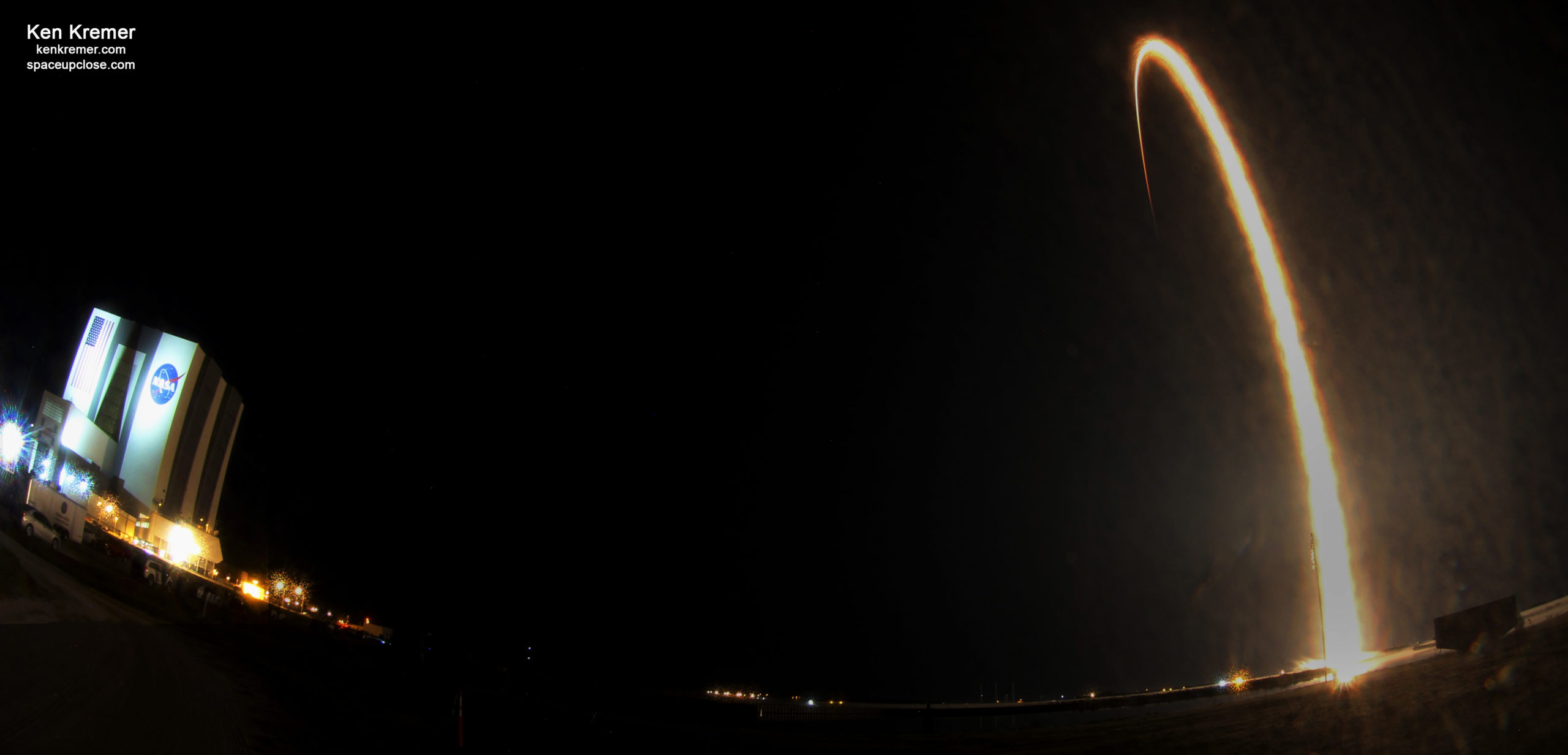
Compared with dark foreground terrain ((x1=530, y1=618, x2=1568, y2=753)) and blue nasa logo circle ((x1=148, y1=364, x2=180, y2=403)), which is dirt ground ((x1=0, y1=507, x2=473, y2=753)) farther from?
blue nasa logo circle ((x1=148, y1=364, x2=180, y2=403))

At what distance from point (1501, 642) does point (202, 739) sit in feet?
38.1

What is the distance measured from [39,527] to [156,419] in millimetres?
19587

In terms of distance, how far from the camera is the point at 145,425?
2025cm

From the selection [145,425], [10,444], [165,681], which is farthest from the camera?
[145,425]

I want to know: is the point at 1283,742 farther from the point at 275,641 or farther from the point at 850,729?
the point at 275,641

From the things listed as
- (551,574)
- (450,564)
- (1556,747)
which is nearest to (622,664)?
(551,574)

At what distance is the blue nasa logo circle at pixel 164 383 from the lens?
59.6ft

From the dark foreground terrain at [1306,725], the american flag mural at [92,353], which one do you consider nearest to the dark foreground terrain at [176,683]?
the dark foreground terrain at [1306,725]

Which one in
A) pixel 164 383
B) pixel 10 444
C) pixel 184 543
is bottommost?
pixel 184 543

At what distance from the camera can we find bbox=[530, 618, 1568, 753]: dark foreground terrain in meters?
4.67

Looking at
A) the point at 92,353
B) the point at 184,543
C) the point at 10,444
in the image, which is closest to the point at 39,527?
the point at 10,444

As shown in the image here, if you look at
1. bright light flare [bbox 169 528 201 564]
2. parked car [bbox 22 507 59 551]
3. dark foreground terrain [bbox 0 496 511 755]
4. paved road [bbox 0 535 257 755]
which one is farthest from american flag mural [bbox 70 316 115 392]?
bright light flare [bbox 169 528 201 564]

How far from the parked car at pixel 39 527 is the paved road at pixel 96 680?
687mm

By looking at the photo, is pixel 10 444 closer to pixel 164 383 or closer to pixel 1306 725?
pixel 164 383
